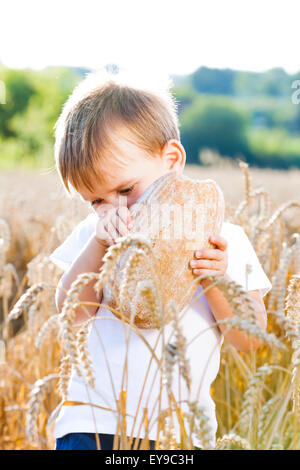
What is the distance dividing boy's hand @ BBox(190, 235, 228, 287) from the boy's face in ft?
0.63

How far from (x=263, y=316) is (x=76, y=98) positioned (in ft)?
2.11

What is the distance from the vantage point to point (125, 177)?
1.13m

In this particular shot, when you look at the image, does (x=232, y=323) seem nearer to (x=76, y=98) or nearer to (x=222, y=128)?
(x=76, y=98)

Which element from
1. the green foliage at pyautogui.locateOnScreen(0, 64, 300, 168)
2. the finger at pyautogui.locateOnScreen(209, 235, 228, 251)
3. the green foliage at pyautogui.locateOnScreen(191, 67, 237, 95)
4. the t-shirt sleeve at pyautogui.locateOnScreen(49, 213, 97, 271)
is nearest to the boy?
the finger at pyautogui.locateOnScreen(209, 235, 228, 251)

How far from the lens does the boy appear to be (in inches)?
44.1

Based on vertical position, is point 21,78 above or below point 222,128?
above

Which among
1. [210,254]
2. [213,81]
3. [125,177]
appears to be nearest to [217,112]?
[213,81]

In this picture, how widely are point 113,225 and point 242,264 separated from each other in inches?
13.7

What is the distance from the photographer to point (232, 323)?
0.62 metres

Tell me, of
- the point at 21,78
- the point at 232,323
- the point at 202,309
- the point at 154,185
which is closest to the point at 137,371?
the point at 202,309

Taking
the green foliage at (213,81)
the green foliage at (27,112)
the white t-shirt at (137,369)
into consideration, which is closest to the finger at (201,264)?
the white t-shirt at (137,369)

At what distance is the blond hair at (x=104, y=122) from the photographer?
1153 millimetres

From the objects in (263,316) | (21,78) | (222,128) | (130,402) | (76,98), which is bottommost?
(130,402)

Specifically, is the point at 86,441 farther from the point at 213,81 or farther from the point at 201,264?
the point at 213,81
